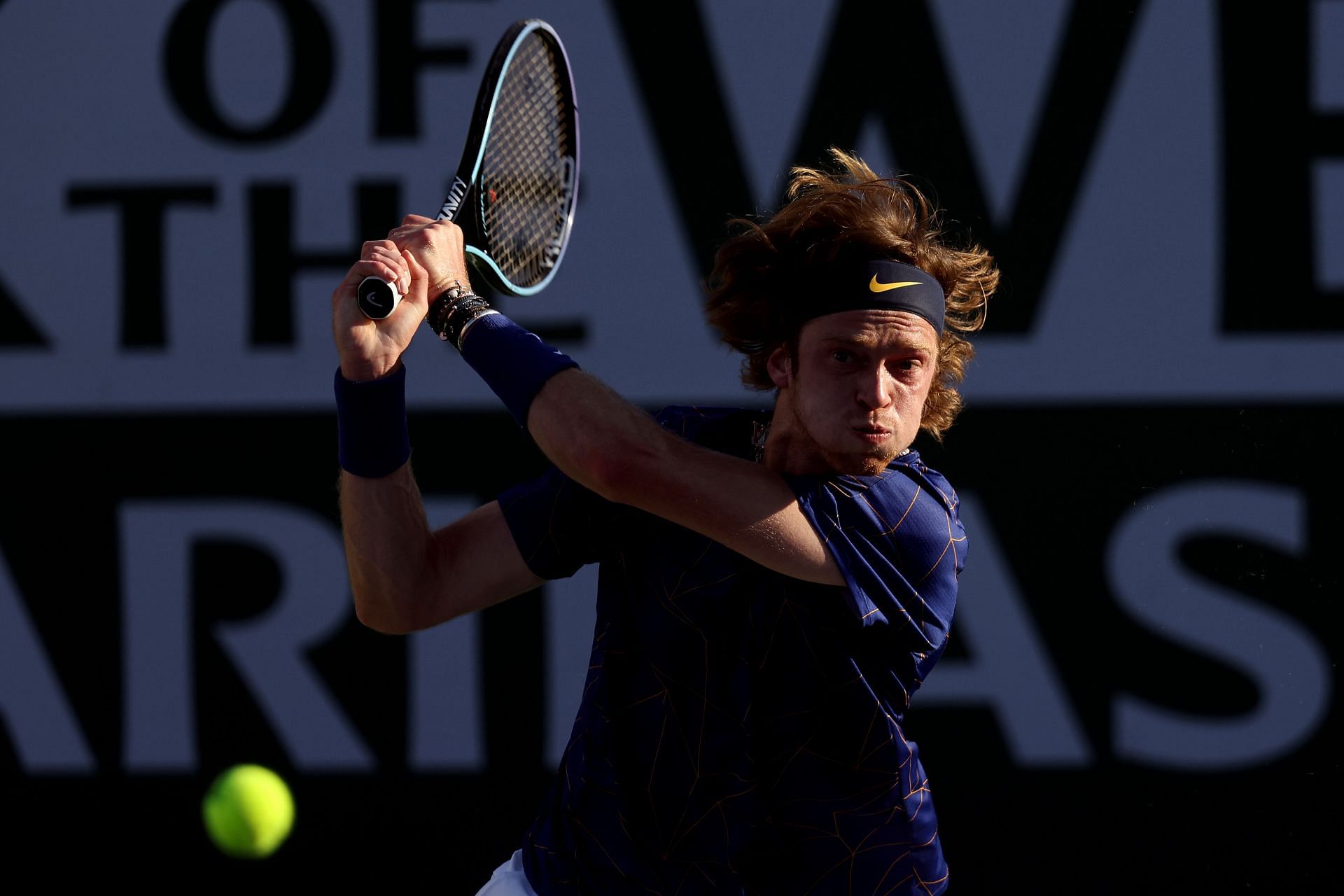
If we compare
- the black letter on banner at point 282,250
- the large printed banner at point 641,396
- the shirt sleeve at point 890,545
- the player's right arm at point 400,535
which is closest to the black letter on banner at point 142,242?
the large printed banner at point 641,396

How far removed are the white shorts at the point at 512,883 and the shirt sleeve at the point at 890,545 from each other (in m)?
0.68

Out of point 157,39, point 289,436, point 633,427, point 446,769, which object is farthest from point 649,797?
point 157,39

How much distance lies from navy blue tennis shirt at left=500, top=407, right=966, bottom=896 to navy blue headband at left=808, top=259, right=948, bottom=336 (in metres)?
0.24

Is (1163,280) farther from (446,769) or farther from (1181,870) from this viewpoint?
(446,769)

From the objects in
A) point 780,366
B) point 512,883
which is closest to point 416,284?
point 780,366

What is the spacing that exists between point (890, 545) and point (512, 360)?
0.58 meters

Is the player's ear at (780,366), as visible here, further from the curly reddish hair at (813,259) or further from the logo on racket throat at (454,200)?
the logo on racket throat at (454,200)

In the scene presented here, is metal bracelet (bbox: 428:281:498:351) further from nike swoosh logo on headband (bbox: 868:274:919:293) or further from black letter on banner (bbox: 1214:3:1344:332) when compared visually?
black letter on banner (bbox: 1214:3:1344:332)

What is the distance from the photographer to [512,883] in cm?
211

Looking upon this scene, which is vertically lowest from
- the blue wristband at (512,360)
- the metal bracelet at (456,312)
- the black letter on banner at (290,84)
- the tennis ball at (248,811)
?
the tennis ball at (248,811)

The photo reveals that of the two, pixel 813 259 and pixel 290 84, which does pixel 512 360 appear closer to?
pixel 813 259

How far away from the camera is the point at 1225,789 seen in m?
3.97

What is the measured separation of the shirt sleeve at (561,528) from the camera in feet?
6.73

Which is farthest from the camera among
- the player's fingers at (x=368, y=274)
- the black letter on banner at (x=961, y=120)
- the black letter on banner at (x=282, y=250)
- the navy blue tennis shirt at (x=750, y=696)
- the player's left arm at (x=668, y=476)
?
the black letter on banner at (x=282, y=250)
